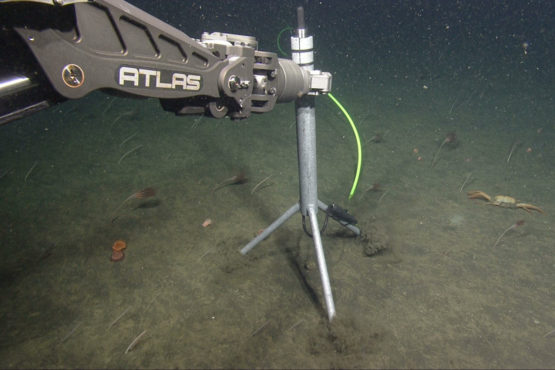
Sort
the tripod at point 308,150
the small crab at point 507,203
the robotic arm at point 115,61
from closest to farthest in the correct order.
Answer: the robotic arm at point 115,61 → the tripod at point 308,150 → the small crab at point 507,203

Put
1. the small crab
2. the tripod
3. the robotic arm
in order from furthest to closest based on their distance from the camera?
1. the small crab
2. the tripod
3. the robotic arm

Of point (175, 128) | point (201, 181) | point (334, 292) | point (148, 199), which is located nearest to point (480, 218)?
point (334, 292)

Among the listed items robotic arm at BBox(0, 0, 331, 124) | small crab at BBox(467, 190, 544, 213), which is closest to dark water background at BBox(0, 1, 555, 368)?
small crab at BBox(467, 190, 544, 213)

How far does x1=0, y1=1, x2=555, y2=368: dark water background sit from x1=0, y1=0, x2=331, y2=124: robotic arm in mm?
1596

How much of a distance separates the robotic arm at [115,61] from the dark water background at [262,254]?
1.60m

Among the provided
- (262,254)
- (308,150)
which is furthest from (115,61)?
(262,254)

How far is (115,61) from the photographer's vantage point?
4.70 ft

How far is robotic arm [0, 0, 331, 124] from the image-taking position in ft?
4.11

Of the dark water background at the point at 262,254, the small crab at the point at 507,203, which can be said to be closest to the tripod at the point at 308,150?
the dark water background at the point at 262,254

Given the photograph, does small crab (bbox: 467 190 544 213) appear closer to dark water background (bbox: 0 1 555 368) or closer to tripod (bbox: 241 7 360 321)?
dark water background (bbox: 0 1 555 368)

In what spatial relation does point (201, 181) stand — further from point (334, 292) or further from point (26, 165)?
point (26, 165)

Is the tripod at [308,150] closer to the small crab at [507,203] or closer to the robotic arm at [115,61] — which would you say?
the robotic arm at [115,61]

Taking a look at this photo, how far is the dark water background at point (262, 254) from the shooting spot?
2.28 m

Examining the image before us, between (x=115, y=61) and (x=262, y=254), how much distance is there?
7.34ft
